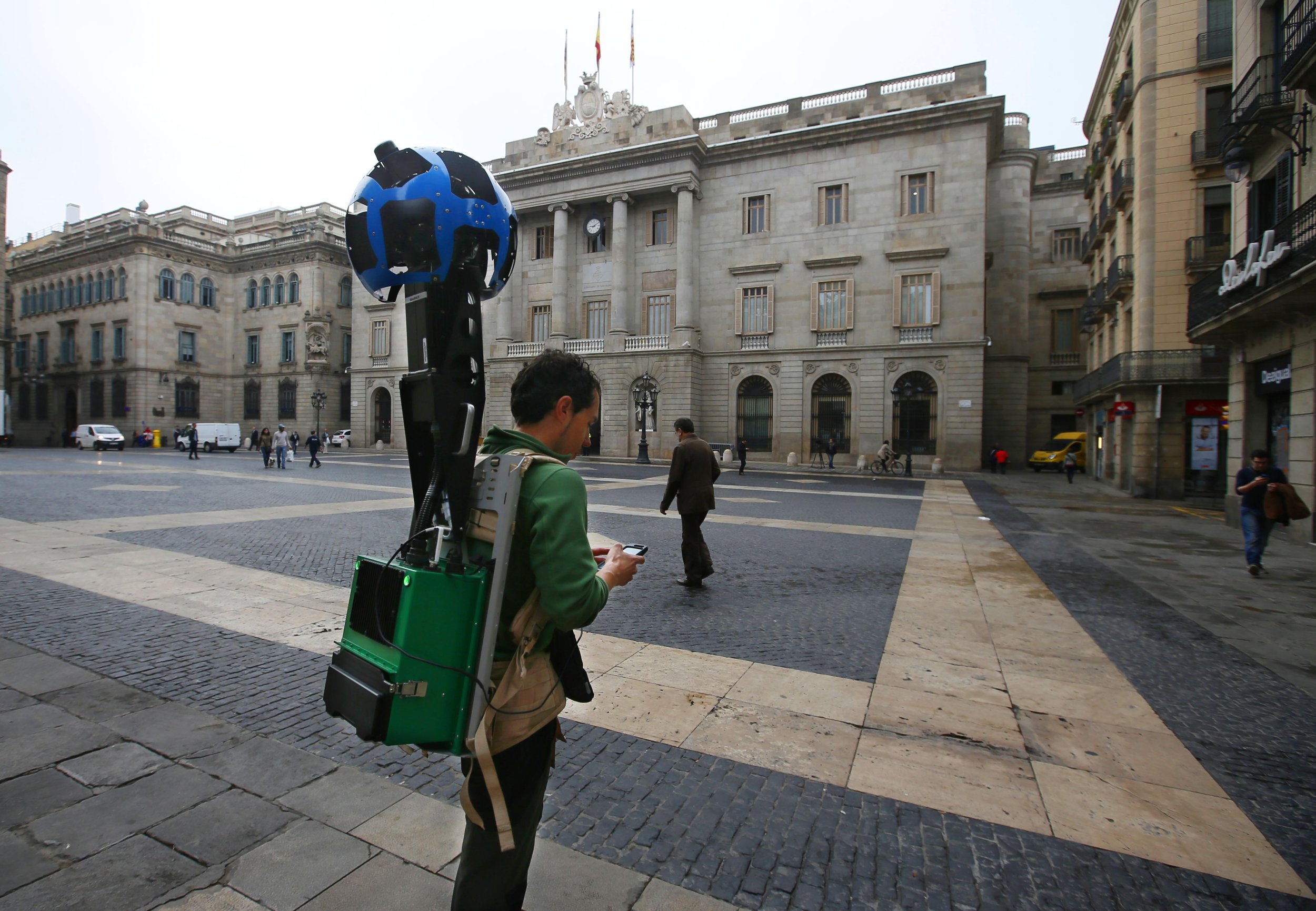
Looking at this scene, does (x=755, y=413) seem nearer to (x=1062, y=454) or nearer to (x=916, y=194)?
(x=916, y=194)

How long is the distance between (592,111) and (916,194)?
1843 cm

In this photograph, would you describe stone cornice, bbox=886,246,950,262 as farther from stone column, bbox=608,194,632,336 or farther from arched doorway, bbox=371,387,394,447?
arched doorway, bbox=371,387,394,447

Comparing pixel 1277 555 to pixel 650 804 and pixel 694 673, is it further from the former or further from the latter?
pixel 650 804

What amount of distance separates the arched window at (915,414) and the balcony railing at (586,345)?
15.3m

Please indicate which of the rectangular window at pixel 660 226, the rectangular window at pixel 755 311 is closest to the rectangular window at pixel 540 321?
the rectangular window at pixel 660 226

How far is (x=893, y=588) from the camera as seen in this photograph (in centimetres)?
703

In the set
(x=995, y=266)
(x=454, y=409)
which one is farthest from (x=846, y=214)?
(x=454, y=409)

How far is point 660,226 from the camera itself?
116ft

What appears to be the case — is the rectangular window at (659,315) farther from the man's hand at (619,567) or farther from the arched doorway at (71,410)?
the arched doorway at (71,410)

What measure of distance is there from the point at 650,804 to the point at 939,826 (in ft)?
4.09

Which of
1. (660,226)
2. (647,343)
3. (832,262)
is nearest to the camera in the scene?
(832,262)

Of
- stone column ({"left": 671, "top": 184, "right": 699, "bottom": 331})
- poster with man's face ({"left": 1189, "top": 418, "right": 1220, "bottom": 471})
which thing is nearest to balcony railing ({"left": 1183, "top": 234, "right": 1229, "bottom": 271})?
poster with man's face ({"left": 1189, "top": 418, "right": 1220, "bottom": 471})

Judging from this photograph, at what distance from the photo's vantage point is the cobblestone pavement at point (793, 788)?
93.6 inches

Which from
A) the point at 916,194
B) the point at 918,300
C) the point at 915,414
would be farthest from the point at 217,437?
the point at 916,194
